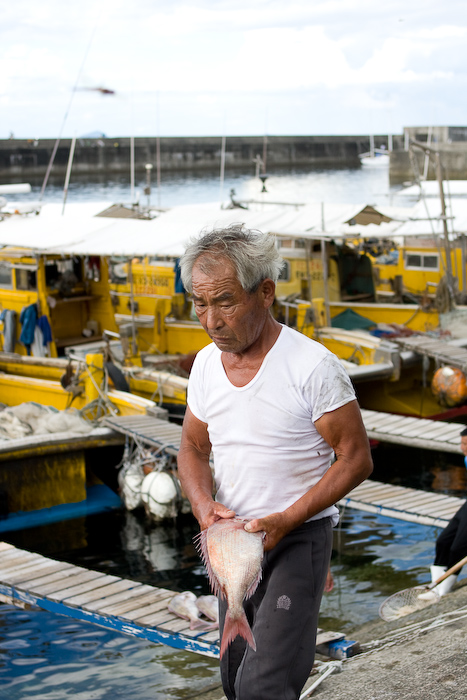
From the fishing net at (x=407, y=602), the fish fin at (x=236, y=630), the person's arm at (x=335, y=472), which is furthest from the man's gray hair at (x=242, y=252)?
the fishing net at (x=407, y=602)

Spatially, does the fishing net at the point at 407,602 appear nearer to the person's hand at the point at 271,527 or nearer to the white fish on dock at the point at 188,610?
the white fish on dock at the point at 188,610

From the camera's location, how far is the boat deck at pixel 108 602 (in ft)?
14.6

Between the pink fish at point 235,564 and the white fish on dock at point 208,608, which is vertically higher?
the pink fish at point 235,564

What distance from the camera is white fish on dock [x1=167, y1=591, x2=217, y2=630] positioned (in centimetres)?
473

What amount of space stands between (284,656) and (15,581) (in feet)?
11.8

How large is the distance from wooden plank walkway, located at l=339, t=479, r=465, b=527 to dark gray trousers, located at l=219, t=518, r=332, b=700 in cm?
428

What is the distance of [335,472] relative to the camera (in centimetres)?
241

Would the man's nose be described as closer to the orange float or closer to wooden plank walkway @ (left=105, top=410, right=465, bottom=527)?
wooden plank walkway @ (left=105, top=410, right=465, bottom=527)

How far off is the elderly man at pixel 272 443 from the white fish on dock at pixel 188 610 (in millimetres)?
2225

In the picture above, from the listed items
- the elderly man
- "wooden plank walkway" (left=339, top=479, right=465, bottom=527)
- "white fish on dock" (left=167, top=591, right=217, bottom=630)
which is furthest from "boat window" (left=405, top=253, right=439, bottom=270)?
the elderly man

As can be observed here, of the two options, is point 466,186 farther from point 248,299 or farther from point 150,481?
point 248,299

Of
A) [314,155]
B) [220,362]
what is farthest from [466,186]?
[314,155]

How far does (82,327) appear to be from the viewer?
13.5m

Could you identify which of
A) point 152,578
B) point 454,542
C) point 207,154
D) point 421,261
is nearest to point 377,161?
point 207,154
